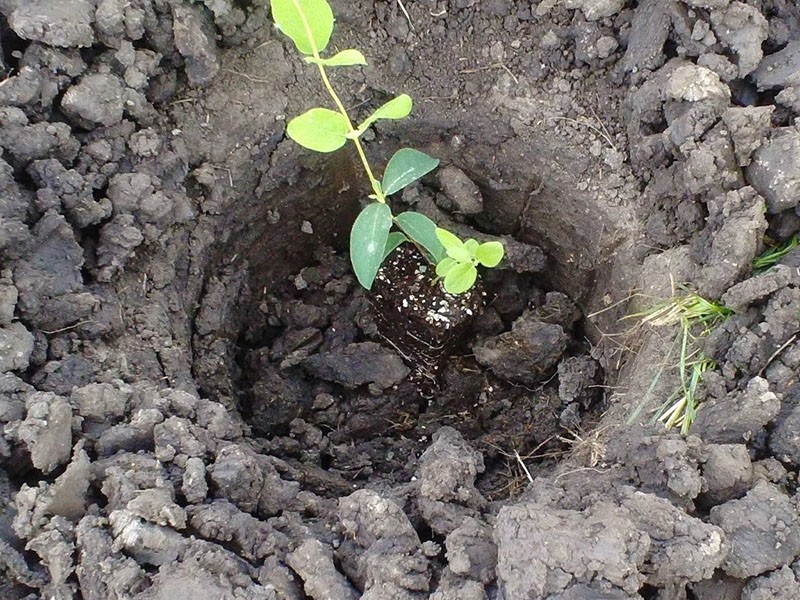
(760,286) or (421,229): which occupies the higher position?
(760,286)

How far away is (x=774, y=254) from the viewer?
5.42ft

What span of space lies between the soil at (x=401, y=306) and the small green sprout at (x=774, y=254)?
19mm

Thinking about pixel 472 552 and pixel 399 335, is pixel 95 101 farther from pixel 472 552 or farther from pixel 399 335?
pixel 472 552

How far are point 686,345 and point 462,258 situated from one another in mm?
546

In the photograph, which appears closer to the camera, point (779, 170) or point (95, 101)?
point (779, 170)

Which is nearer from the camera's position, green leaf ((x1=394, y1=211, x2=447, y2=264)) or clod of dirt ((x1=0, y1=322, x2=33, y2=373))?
clod of dirt ((x1=0, y1=322, x2=33, y2=373))

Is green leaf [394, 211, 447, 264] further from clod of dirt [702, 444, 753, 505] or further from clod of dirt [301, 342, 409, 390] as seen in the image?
clod of dirt [702, 444, 753, 505]

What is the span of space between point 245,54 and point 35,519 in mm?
1298

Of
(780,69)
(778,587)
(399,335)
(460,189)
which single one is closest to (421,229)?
(460,189)

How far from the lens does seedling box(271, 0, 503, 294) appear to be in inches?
59.0

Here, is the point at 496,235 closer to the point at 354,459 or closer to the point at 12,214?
the point at 354,459

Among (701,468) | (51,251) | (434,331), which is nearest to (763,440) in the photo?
(701,468)

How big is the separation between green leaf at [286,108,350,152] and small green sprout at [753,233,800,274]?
97 cm

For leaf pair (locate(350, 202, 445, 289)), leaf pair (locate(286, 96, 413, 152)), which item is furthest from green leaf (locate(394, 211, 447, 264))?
leaf pair (locate(286, 96, 413, 152))
